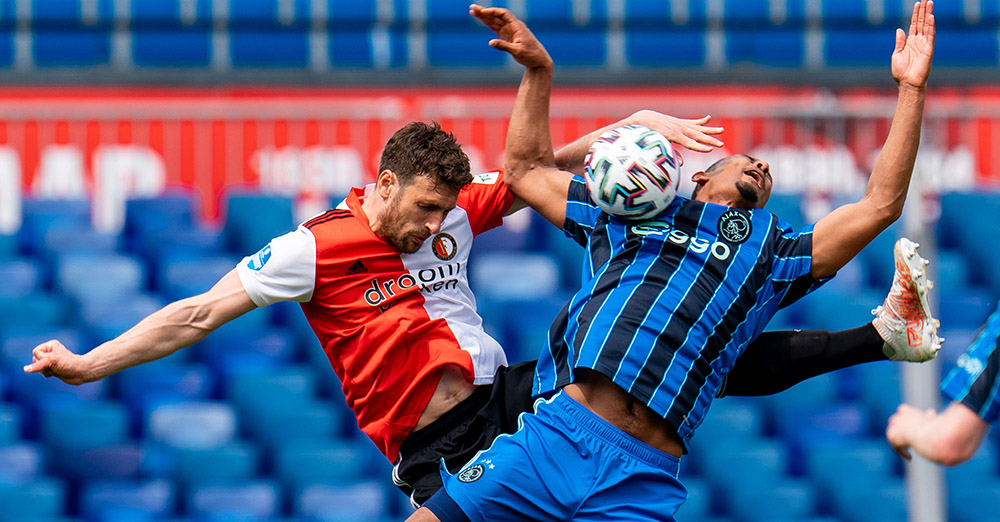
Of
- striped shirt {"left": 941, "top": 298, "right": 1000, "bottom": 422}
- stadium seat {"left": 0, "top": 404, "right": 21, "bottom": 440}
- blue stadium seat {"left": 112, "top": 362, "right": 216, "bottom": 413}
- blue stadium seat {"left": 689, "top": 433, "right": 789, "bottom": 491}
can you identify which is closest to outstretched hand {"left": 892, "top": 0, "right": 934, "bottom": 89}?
striped shirt {"left": 941, "top": 298, "right": 1000, "bottom": 422}

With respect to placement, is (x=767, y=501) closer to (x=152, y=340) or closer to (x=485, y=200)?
(x=485, y=200)

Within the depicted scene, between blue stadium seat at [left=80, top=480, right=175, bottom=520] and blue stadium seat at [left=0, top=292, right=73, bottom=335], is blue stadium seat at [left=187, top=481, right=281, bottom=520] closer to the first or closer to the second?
blue stadium seat at [left=80, top=480, right=175, bottom=520]

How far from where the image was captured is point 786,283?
497 cm

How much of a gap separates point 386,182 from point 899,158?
6.26 feet

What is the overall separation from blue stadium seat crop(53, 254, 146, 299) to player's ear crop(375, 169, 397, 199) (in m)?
5.09

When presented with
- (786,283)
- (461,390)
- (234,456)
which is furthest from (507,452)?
(234,456)

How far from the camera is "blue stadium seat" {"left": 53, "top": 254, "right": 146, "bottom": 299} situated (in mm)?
9734

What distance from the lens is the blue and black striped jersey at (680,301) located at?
4816 mm

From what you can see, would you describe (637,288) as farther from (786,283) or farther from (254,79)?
(254,79)

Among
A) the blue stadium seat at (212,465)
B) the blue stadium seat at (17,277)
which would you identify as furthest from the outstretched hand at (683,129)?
the blue stadium seat at (17,277)

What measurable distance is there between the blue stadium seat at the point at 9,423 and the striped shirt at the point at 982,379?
6758 mm

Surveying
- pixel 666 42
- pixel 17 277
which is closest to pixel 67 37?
pixel 17 277

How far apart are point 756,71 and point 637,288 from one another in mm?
6950

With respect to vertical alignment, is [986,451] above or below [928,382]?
below
